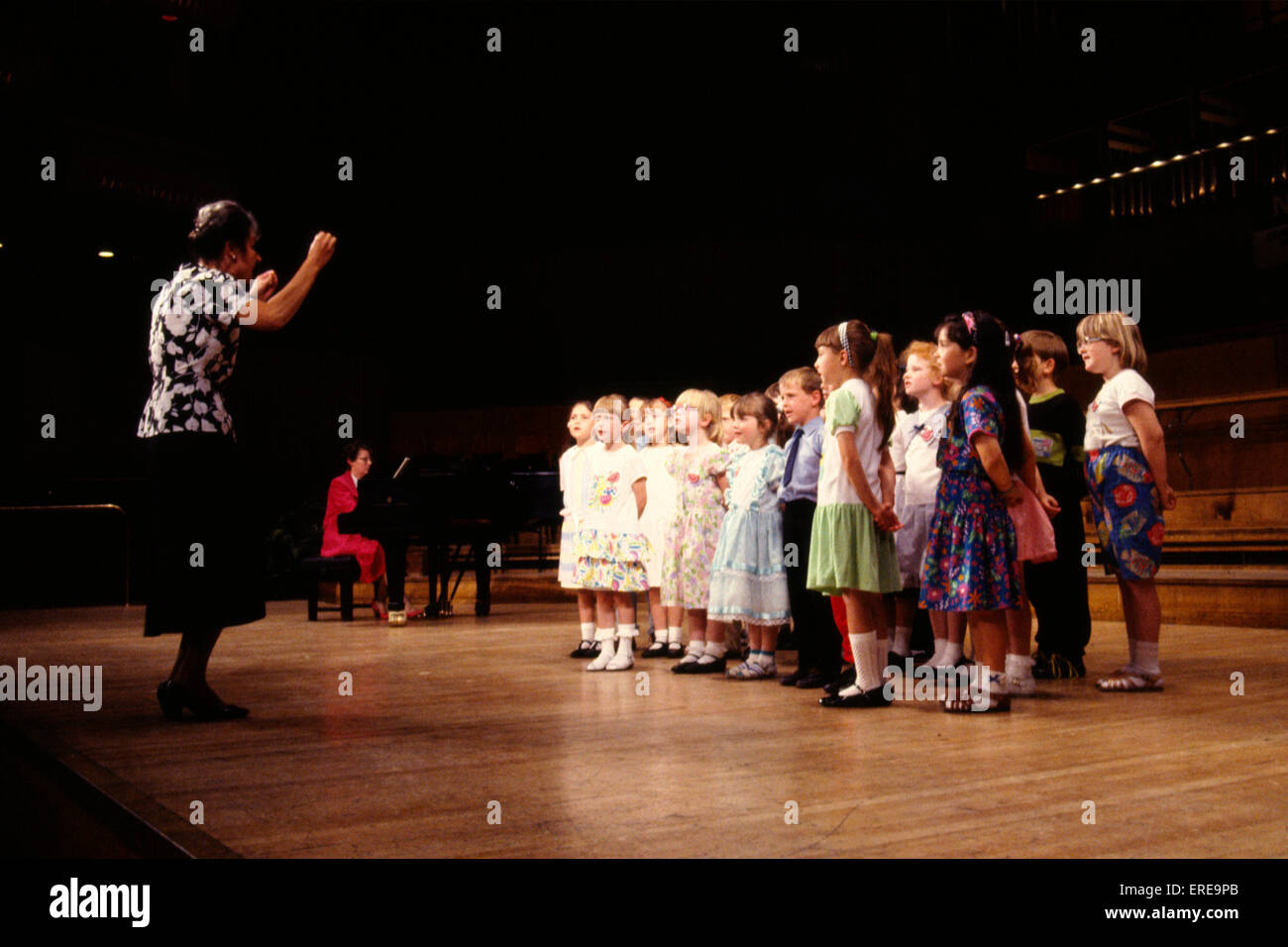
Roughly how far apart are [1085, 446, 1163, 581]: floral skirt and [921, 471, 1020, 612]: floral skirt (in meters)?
0.55

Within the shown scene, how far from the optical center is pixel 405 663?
200 inches

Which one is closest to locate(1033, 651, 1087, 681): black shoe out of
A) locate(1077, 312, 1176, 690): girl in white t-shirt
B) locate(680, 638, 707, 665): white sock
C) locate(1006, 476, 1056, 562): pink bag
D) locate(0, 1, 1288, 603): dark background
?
locate(1077, 312, 1176, 690): girl in white t-shirt

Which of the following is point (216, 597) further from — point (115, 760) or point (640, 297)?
point (640, 297)

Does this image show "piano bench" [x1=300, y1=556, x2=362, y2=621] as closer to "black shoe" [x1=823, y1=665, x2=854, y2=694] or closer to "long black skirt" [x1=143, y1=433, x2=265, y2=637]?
"long black skirt" [x1=143, y1=433, x2=265, y2=637]

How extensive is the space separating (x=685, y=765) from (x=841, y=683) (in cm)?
132

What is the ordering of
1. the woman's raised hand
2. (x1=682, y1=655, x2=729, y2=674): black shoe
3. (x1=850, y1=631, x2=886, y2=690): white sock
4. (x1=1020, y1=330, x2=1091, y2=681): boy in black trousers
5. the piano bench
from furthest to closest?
the piano bench, (x1=682, y1=655, x2=729, y2=674): black shoe, (x1=1020, y1=330, x2=1091, y2=681): boy in black trousers, (x1=850, y1=631, x2=886, y2=690): white sock, the woman's raised hand

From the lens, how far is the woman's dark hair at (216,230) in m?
3.44

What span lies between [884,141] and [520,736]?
10.7m

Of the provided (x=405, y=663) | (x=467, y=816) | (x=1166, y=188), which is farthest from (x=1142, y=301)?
(x=467, y=816)

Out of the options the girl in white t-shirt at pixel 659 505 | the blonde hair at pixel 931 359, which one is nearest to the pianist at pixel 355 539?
the girl in white t-shirt at pixel 659 505

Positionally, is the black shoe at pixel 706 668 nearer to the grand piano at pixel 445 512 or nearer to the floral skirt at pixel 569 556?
the floral skirt at pixel 569 556

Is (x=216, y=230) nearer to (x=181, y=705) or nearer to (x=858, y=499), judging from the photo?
(x=181, y=705)

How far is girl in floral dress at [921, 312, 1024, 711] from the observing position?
3.37m

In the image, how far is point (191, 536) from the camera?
10.8 feet
